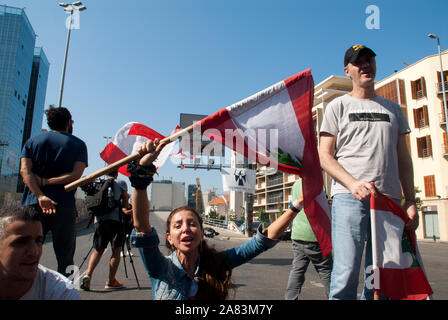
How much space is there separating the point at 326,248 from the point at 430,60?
38.0 meters

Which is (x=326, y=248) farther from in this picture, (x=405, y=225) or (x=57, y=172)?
(x=57, y=172)

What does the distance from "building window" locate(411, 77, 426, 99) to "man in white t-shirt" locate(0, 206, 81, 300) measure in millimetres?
39254

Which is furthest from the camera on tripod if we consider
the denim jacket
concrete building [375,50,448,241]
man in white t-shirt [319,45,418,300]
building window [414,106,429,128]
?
building window [414,106,429,128]

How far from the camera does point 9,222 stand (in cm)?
165

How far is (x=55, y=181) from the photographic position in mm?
2840

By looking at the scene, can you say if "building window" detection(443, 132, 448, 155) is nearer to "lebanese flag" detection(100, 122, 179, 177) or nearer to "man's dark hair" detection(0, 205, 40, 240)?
"lebanese flag" detection(100, 122, 179, 177)

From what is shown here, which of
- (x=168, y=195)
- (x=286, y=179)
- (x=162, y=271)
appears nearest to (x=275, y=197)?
(x=286, y=179)

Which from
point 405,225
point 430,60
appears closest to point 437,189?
point 430,60

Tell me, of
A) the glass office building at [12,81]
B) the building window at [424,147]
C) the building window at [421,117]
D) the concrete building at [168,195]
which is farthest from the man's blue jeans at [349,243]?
the glass office building at [12,81]

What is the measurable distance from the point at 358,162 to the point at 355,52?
0.85 metres

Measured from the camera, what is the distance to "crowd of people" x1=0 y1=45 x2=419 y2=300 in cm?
170

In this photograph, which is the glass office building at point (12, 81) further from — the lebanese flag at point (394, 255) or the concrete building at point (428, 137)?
the lebanese flag at point (394, 255)

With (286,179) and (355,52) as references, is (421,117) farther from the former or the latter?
(355,52)

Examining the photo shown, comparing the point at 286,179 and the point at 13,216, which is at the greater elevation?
the point at 286,179
